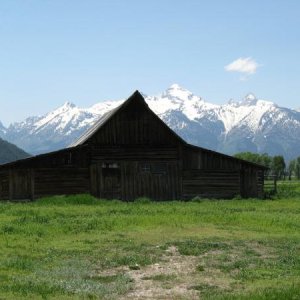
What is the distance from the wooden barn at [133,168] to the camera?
41719 mm

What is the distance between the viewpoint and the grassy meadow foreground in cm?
1230

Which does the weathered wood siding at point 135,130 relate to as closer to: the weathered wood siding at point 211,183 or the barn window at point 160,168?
the barn window at point 160,168

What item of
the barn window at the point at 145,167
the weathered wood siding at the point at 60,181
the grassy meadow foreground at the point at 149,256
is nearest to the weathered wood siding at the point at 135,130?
the barn window at the point at 145,167

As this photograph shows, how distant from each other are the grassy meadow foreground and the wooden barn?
1278 centimetres

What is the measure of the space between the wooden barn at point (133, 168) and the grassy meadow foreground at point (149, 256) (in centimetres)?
1278

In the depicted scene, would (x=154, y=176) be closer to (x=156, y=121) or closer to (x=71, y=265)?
(x=156, y=121)

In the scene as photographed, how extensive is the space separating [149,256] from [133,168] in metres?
27.2

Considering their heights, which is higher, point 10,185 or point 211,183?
point 10,185

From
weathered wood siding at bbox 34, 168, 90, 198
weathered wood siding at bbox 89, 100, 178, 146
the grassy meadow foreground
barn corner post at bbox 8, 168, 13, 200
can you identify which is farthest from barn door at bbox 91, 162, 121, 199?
the grassy meadow foreground

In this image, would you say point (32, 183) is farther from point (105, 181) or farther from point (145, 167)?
point (145, 167)

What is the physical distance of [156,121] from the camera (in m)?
44.5

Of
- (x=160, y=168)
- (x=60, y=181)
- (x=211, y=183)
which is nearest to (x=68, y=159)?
(x=60, y=181)

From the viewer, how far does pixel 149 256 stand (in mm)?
16734

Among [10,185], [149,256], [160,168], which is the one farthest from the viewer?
[160,168]
